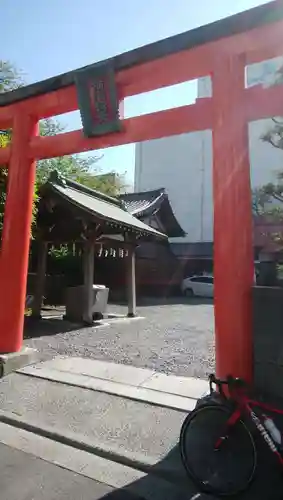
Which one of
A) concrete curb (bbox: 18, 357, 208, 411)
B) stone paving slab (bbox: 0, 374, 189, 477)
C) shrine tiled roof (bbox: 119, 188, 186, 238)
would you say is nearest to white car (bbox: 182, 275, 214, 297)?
shrine tiled roof (bbox: 119, 188, 186, 238)

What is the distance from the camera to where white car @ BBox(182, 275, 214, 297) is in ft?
71.2

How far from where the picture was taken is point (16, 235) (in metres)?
5.70

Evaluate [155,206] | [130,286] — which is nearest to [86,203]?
[130,286]

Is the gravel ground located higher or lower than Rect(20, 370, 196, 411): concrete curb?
higher

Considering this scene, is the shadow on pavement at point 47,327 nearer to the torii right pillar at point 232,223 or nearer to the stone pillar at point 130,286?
the stone pillar at point 130,286

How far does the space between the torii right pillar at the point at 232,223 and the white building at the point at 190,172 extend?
26.2 meters

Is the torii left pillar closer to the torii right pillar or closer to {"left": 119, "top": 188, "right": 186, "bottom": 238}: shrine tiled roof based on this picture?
the torii right pillar

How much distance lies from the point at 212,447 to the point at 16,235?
4158 millimetres

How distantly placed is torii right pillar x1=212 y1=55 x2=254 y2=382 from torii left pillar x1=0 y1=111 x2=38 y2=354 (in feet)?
10.5

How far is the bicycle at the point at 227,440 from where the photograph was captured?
8.96 feet

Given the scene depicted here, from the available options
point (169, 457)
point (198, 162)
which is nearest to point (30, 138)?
point (169, 457)

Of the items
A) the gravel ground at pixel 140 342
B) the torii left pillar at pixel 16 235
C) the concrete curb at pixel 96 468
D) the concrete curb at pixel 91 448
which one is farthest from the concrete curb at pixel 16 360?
the concrete curb at pixel 96 468

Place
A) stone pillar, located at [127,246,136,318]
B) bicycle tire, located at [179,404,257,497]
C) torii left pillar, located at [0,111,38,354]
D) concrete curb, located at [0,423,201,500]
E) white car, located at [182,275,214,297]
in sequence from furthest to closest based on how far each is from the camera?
white car, located at [182,275,214,297]
stone pillar, located at [127,246,136,318]
torii left pillar, located at [0,111,38,354]
concrete curb, located at [0,423,201,500]
bicycle tire, located at [179,404,257,497]

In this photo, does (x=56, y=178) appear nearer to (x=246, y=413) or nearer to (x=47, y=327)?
(x=47, y=327)
